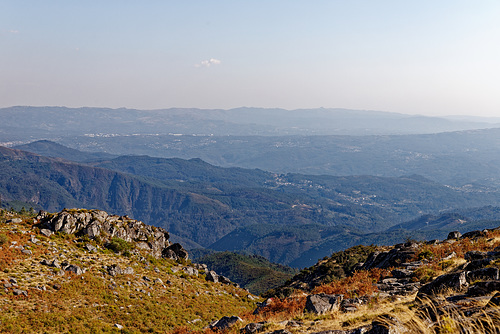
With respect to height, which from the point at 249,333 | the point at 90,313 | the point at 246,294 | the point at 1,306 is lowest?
the point at 246,294

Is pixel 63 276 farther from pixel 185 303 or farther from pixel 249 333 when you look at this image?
pixel 249 333

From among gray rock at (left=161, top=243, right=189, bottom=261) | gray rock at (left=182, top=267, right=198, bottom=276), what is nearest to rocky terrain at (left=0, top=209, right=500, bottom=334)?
gray rock at (left=182, top=267, right=198, bottom=276)

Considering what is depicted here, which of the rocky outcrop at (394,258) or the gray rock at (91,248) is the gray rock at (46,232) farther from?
the rocky outcrop at (394,258)

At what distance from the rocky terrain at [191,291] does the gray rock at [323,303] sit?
6 centimetres

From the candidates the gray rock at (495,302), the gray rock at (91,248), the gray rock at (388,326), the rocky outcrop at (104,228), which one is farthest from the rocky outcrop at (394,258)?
the gray rock at (91,248)

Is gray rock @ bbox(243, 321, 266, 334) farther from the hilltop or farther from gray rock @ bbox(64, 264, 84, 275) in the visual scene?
gray rock @ bbox(64, 264, 84, 275)

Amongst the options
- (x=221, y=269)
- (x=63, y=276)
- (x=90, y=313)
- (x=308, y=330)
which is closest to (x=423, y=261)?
(x=308, y=330)

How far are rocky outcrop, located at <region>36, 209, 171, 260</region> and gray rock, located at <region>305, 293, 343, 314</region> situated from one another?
27.9m

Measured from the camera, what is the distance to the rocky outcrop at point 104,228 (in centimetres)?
3781

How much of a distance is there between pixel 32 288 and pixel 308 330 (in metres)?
20.2

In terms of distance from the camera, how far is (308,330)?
14.9 meters

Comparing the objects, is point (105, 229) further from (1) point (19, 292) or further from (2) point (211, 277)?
(1) point (19, 292)

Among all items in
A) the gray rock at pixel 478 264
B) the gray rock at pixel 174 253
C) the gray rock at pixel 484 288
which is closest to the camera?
the gray rock at pixel 484 288

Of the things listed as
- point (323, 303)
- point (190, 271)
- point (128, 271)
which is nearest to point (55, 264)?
point (128, 271)
